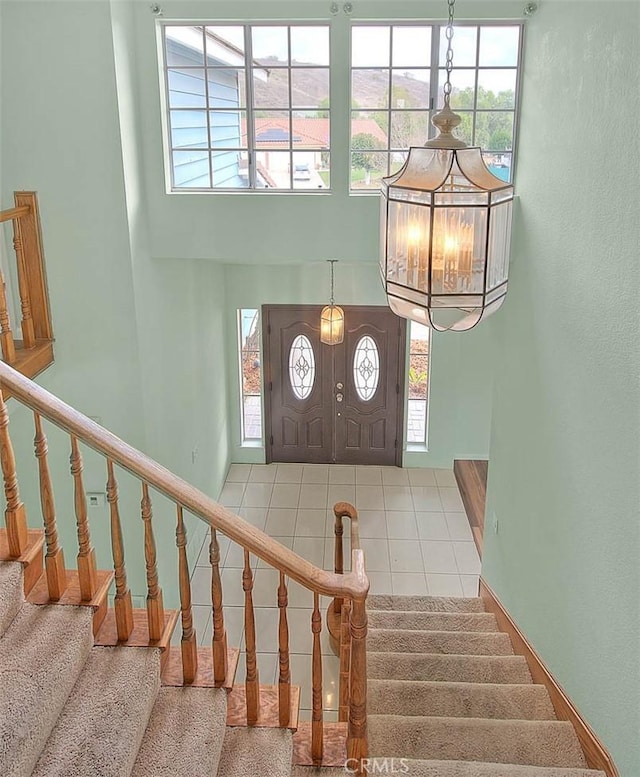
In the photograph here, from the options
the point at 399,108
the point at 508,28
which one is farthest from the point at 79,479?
the point at 508,28

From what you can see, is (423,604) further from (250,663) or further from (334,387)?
(334,387)

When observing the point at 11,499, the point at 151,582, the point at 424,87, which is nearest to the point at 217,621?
the point at 151,582

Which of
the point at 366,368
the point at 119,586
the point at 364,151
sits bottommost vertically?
the point at 366,368

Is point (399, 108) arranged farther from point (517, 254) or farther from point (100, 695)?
point (100, 695)

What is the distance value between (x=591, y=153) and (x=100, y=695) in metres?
2.79

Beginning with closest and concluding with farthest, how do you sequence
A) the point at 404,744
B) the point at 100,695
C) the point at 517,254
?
the point at 100,695
the point at 404,744
the point at 517,254

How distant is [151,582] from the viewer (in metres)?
2.53

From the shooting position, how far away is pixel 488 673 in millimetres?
3719

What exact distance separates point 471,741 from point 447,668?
2.48ft

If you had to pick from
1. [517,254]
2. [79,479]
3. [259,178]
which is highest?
[259,178]

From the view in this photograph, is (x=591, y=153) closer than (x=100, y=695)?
No

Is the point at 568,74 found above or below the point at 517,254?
above

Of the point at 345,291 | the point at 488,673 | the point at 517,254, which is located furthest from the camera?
the point at 345,291

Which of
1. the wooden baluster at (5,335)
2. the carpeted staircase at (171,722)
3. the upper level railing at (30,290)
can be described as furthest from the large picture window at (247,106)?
the carpeted staircase at (171,722)
